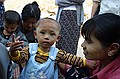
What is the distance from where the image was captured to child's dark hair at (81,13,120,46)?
183 cm

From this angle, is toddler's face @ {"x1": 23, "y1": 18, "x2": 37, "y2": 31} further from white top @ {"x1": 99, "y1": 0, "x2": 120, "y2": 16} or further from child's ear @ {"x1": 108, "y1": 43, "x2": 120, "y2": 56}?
child's ear @ {"x1": 108, "y1": 43, "x2": 120, "y2": 56}

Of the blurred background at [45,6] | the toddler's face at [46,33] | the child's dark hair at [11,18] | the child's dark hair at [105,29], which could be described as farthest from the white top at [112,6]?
the blurred background at [45,6]

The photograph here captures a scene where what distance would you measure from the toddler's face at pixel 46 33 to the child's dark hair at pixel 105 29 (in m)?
0.71

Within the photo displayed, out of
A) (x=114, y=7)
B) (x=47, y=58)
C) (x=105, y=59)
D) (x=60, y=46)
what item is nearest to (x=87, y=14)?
(x=60, y=46)

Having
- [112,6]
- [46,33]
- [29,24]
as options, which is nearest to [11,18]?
[29,24]

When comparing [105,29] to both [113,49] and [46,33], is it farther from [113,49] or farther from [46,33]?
[46,33]

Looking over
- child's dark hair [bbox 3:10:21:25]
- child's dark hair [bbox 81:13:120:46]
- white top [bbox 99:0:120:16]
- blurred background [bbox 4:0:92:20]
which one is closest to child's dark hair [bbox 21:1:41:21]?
child's dark hair [bbox 3:10:21:25]

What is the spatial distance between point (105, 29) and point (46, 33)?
0.83 m

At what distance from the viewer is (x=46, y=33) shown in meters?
2.58

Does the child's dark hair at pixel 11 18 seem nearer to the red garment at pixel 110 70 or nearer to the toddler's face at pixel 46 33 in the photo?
the toddler's face at pixel 46 33

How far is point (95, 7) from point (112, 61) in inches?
85.9

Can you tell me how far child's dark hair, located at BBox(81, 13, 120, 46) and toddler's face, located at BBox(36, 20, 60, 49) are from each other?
2.33 feet

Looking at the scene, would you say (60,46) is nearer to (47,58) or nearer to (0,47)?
(47,58)

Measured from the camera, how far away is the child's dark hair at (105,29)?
183 centimetres
